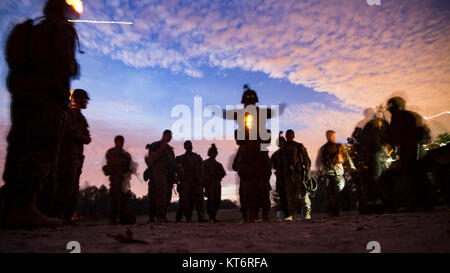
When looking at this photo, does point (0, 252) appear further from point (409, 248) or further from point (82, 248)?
point (409, 248)

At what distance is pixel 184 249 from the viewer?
1604 mm

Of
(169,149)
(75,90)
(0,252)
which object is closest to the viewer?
(0,252)

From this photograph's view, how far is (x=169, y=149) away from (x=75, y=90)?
228 centimetres

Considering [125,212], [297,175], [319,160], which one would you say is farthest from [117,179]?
[319,160]

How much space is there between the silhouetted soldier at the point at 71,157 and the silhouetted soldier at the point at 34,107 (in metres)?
0.92

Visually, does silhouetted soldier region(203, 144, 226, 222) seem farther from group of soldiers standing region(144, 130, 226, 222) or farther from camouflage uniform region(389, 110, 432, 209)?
camouflage uniform region(389, 110, 432, 209)

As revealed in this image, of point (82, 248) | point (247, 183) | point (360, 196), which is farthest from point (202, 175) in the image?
point (82, 248)

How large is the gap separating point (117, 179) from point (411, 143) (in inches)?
242

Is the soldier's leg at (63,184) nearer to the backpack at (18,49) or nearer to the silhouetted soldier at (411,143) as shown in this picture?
the backpack at (18,49)

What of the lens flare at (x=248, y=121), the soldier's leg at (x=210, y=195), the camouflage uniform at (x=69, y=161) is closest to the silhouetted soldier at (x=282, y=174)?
the lens flare at (x=248, y=121)

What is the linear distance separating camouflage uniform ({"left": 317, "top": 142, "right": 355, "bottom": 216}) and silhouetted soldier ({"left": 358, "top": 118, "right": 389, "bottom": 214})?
1.84 feet

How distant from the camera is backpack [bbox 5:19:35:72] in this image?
2.66m

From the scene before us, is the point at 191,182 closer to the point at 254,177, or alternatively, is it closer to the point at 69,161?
the point at 254,177

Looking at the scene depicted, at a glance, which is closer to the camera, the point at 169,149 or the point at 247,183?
the point at 247,183
